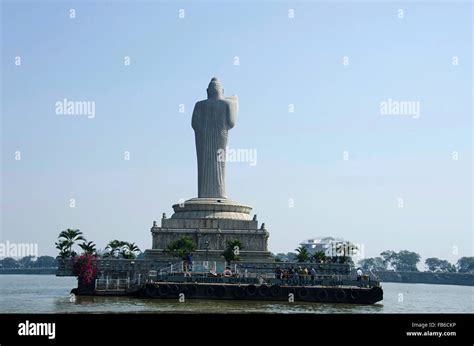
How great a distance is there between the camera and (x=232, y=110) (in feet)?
317

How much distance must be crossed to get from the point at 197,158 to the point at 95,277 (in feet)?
96.6

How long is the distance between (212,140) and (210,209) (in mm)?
9235

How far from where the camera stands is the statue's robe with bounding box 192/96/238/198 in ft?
311

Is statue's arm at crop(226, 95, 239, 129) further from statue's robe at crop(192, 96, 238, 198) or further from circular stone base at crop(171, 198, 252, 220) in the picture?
circular stone base at crop(171, 198, 252, 220)

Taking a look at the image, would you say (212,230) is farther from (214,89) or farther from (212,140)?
(214,89)

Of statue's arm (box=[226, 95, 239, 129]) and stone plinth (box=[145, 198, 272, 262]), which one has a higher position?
statue's arm (box=[226, 95, 239, 129])

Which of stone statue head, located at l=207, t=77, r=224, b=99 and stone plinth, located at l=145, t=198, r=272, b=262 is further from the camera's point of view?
stone statue head, located at l=207, t=77, r=224, b=99

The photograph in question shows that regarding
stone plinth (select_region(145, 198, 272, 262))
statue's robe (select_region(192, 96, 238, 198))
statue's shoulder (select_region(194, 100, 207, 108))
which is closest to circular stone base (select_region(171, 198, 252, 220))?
stone plinth (select_region(145, 198, 272, 262))

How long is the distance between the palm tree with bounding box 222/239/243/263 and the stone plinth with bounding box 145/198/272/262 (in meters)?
2.27

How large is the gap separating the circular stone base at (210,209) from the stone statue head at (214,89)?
1405 centimetres

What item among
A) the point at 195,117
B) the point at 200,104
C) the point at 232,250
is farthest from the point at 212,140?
the point at 232,250

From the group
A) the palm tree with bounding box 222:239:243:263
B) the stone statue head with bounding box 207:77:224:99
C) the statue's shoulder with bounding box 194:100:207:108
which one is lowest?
the palm tree with bounding box 222:239:243:263
